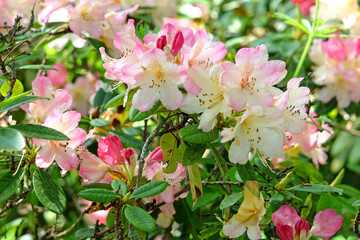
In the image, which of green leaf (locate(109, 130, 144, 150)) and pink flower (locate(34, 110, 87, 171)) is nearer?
pink flower (locate(34, 110, 87, 171))

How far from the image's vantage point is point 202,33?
103 centimetres

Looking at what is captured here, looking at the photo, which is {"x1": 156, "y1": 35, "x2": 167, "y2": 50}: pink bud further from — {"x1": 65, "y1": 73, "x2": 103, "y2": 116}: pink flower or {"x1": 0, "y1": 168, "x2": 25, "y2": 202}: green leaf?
{"x1": 65, "y1": 73, "x2": 103, "y2": 116}: pink flower

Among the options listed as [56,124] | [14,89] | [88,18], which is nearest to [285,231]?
[56,124]

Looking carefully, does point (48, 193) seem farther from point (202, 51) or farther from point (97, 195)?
point (202, 51)

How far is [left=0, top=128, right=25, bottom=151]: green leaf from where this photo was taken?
867 mm

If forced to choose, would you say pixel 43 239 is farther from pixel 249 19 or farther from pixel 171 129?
pixel 249 19

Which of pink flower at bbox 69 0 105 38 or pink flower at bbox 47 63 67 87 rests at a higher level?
pink flower at bbox 69 0 105 38

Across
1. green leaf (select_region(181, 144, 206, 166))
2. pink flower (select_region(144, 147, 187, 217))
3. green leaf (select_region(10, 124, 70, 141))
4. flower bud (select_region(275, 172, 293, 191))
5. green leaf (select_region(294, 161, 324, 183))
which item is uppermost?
green leaf (select_region(10, 124, 70, 141))

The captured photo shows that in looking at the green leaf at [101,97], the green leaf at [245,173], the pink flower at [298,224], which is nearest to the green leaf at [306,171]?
the pink flower at [298,224]

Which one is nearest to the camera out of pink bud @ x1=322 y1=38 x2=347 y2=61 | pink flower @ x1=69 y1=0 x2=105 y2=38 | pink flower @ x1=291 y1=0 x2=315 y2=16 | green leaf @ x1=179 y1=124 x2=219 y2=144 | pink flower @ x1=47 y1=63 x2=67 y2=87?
green leaf @ x1=179 y1=124 x2=219 y2=144

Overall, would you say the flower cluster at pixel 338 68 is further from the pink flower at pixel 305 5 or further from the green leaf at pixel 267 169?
the green leaf at pixel 267 169

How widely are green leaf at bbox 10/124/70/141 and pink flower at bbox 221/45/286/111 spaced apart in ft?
0.96

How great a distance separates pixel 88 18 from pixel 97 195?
640 mm

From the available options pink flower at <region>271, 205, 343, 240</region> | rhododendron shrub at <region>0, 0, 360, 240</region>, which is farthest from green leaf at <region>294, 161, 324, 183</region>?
pink flower at <region>271, 205, 343, 240</region>
